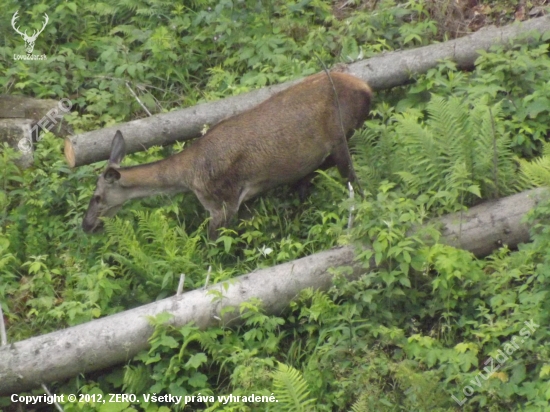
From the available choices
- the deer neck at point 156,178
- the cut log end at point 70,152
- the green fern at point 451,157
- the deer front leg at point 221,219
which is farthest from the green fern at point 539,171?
the cut log end at point 70,152

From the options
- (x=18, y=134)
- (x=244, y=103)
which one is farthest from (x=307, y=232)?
(x=18, y=134)

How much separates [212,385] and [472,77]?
454cm

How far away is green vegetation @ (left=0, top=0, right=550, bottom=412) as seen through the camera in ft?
24.1

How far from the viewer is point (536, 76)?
9.95 m

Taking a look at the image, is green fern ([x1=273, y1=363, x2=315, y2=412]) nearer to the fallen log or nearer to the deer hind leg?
the deer hind leg

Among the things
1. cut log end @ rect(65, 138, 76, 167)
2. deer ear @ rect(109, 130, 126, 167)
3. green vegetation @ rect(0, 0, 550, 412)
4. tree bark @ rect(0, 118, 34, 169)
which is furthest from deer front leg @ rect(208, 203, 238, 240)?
tree bark @ rect(0, 118, 34, 169)

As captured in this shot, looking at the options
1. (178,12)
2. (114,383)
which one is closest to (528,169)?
(114,383)

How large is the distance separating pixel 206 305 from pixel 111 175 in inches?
97.5

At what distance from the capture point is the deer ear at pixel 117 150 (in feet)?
33.5

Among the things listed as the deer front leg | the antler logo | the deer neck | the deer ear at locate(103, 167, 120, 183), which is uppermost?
the antler logo

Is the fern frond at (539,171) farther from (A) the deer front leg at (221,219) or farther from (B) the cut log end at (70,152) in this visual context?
(B) the cut log end at (70,152)

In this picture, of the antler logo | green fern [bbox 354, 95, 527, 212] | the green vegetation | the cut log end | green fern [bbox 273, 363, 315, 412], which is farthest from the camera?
the antler logo

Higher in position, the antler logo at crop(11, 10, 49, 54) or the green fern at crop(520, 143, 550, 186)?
the green fern at crop(520, 143, 550, 186)

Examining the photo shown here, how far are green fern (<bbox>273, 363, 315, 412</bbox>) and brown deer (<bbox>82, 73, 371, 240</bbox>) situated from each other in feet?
9.03
